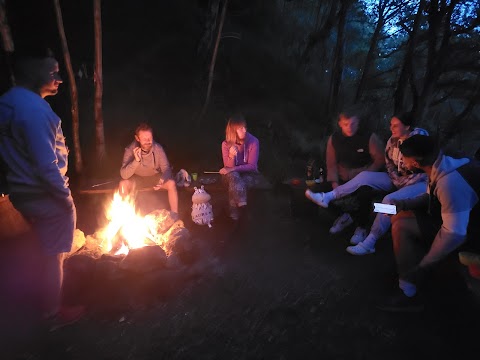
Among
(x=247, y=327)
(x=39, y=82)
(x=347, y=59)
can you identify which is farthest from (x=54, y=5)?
(x=347, y=59)

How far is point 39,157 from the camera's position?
8.47 feet

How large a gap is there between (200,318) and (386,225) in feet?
9.19

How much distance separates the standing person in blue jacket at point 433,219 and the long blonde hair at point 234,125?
265cm

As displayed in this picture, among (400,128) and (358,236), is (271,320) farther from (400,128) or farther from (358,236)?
(400,128)

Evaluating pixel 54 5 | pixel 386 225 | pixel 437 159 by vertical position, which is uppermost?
pixel 54 5

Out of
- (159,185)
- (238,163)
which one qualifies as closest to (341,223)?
(238,163)

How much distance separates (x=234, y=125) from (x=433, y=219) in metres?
3.14

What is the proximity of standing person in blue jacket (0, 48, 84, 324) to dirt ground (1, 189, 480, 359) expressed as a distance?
644 mm

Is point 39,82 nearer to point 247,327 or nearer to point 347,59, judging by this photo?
point 247,327

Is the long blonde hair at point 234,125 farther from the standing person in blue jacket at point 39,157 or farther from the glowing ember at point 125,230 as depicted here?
the standing person in blue jacket at point 39,157

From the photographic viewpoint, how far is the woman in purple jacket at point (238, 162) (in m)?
5.06

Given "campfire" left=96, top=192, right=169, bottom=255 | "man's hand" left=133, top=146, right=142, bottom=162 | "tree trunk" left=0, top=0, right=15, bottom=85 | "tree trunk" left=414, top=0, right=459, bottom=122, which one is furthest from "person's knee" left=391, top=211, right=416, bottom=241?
"tree trunk" left=414, top=0, right=459, bottom=122

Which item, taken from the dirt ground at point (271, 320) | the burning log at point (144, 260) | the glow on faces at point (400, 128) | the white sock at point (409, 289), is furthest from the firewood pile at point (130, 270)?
the glow on faces at point (400, 128)

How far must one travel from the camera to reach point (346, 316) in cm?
324
